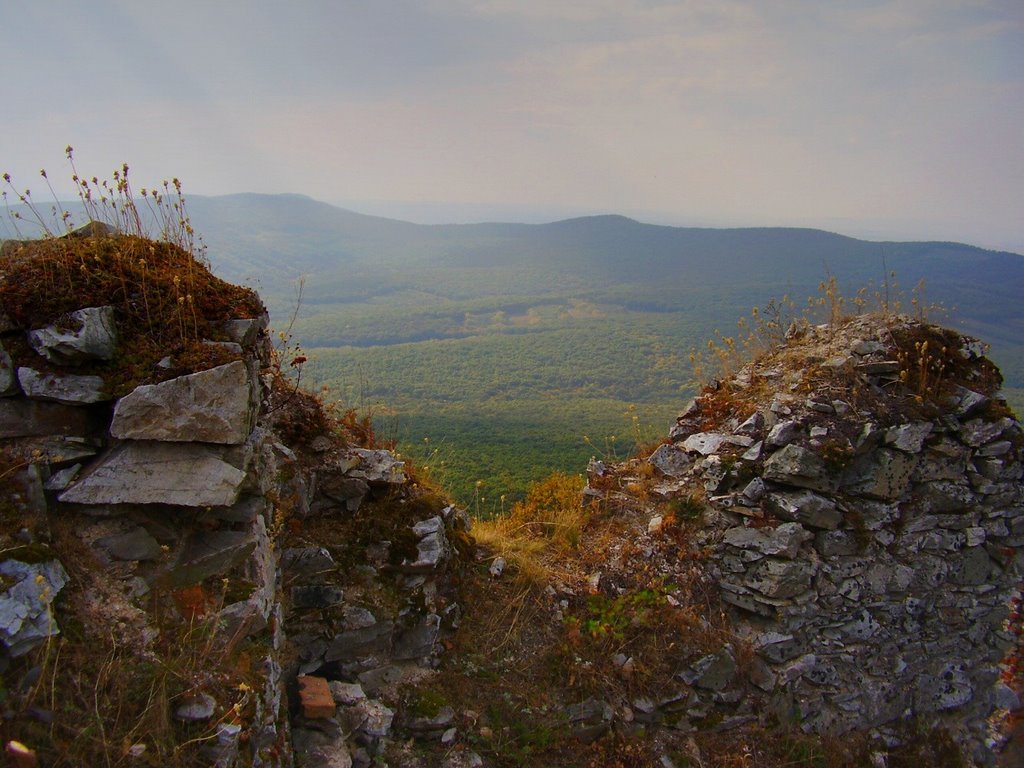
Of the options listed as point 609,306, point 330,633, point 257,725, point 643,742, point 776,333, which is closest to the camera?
point 257,725

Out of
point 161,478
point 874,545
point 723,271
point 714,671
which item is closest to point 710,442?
point 874,545

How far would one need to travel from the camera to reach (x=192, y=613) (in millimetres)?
4242

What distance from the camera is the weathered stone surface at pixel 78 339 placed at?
4.42m

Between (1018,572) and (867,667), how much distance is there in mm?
2385

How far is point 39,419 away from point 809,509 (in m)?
7.65

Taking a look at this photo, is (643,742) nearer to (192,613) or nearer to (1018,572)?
(192,613)

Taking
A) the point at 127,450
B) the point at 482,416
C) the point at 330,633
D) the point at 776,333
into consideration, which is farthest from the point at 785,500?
the point at 482,416

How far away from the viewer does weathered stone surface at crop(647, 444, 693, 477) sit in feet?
27.2

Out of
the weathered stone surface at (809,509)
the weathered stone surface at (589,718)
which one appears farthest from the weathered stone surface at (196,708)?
the weathered stone surface at (809,509)

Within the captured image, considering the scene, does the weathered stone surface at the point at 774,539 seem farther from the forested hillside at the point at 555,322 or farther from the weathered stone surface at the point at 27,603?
the weathered stone surface at the point at 27,603

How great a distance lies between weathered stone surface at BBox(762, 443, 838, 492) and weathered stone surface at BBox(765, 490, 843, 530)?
0.15 meters

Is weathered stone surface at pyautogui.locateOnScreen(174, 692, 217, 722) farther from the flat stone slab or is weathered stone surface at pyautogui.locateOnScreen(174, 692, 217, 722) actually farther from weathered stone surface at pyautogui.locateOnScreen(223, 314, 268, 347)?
weathered stone surface at pyautogui.locateOnScreen(223, 314, 268, 347)

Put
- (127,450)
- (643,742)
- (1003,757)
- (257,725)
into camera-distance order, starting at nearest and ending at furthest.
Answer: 1. (257,725)
2. (127,450)
3. (643,742)
4. (1003,757)

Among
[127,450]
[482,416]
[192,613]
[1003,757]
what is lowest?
[482,416]
